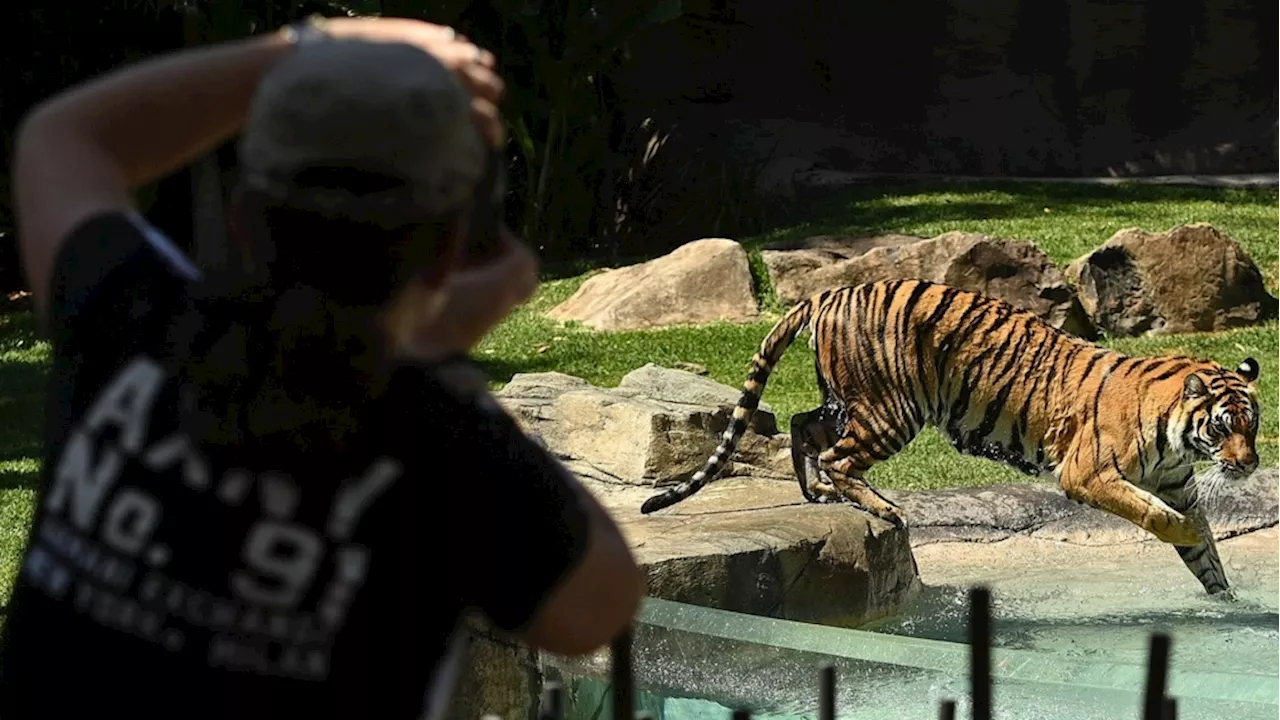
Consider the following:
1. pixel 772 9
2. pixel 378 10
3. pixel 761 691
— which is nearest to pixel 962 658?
pixel 761 691


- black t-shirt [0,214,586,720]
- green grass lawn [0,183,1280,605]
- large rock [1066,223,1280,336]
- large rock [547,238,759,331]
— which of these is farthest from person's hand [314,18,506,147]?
large rock [547,238,759,331]

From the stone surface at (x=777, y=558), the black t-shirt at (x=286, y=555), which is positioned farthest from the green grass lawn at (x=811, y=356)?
the black t-shirt at (x=286, y=555)

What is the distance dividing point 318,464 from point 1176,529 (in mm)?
5172

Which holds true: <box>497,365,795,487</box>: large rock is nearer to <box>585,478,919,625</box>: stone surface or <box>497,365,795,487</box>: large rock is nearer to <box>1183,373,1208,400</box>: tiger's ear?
<box>585,478,919,625</box>: stone surface

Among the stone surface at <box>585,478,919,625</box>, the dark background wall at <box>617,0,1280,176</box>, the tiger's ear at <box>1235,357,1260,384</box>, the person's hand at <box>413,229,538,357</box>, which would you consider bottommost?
the stone surface at <box>585,478,919,625</box>

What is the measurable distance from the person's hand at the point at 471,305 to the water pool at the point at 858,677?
2377 mm

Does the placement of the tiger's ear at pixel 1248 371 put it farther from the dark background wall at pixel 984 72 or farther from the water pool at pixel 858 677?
the dark background wall at pixel 984 72

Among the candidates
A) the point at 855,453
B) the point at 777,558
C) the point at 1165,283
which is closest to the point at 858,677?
the point at 777,558

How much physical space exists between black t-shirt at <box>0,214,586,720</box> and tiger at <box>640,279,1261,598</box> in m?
4.73

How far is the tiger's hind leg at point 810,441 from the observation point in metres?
6.66

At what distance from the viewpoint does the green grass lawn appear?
777 centimetres

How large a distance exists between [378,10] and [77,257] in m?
11.2

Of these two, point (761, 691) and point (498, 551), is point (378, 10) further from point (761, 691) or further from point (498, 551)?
point (498, 551)

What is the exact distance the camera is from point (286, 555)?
1238 mm
